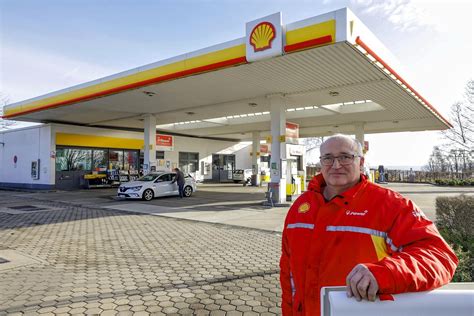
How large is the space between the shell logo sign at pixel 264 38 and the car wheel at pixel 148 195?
9078 mm

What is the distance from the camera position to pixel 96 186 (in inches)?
907

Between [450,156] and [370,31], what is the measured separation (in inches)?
1257

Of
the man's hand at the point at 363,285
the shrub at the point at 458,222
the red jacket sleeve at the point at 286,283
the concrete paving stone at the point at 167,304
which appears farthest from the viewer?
the shrub at the point at 458,222

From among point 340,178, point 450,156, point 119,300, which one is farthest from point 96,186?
point 450,156

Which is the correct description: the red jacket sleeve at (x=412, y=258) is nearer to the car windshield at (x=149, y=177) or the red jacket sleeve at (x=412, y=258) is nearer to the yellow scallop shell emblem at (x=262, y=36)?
the yellow scallop shell emblem at (x=262, y=36)

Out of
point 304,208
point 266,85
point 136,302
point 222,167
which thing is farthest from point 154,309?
point 222,167

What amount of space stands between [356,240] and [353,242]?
0.02m

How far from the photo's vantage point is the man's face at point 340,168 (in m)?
2.02

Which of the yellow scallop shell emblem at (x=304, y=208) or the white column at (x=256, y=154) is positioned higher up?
the white column at (x=256, y=154)

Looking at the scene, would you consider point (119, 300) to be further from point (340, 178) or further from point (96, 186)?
point (96, 186)

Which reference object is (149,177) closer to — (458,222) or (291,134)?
(291,134)

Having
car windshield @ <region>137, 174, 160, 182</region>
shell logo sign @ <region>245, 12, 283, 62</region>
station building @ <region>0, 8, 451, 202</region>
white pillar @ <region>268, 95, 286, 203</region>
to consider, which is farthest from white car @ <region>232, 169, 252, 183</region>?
shell logo sign @ <region>245, 12, 283, 62</region>

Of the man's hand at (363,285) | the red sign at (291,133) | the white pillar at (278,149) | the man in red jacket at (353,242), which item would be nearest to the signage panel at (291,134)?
the red sign at (291,133)

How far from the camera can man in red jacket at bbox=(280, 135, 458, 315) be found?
1.38m
